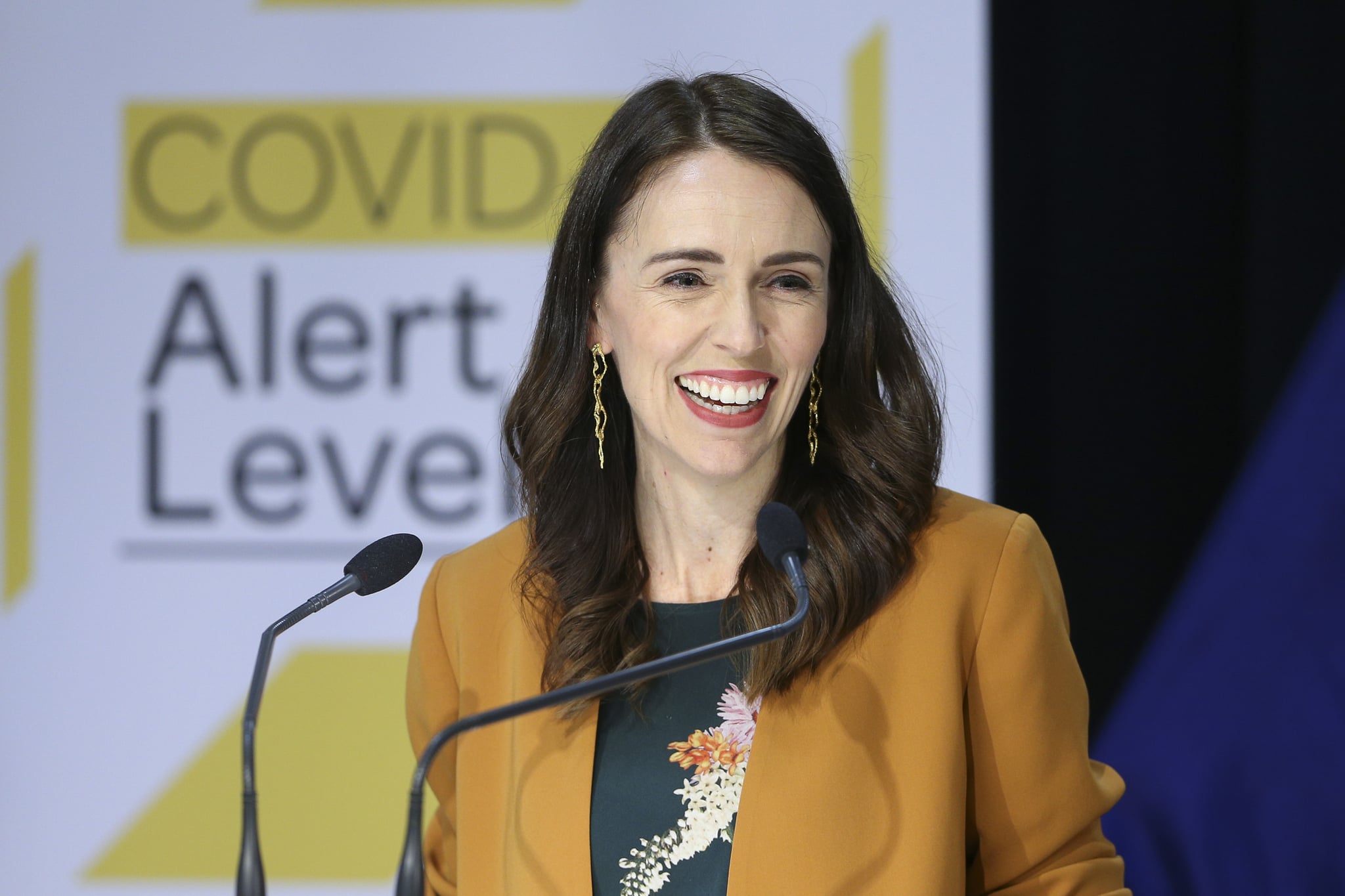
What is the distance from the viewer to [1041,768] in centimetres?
151

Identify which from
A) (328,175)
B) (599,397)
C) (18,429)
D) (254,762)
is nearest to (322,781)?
(18,429)

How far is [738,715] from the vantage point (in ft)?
5.26

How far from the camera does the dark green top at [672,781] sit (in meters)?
1.53

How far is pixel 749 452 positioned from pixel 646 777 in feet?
1.30

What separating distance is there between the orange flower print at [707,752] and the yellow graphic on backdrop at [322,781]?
4.91 feet

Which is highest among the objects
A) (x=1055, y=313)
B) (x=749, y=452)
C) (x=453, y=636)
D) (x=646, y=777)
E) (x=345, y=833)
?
(x=1055, y=313)

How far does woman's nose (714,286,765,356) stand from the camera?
5.09ft

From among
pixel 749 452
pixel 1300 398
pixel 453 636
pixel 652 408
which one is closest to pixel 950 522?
pixel 749 452

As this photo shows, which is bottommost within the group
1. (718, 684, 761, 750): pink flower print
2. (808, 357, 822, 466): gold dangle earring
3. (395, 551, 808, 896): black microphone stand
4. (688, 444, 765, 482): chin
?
(718, 684, 761, 750): pink flower print

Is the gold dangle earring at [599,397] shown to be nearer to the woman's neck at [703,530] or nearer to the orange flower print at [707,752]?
the woman's neck at [703,530]

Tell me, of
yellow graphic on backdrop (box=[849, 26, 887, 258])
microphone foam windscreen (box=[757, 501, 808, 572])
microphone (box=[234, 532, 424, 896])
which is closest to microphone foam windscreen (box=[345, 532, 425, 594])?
microphone (box=[234, 532, 424, 896])

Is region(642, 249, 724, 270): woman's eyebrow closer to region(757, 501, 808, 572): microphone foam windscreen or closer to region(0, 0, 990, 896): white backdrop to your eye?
region(757, 501, 808, 572): microphone foam windscreen

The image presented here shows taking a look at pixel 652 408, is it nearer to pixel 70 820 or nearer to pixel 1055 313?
pixel 1055 313

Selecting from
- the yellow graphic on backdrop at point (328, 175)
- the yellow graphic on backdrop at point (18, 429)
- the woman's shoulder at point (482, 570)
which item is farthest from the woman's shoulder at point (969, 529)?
the yellow graphic on backdrop at point (18, 429)
